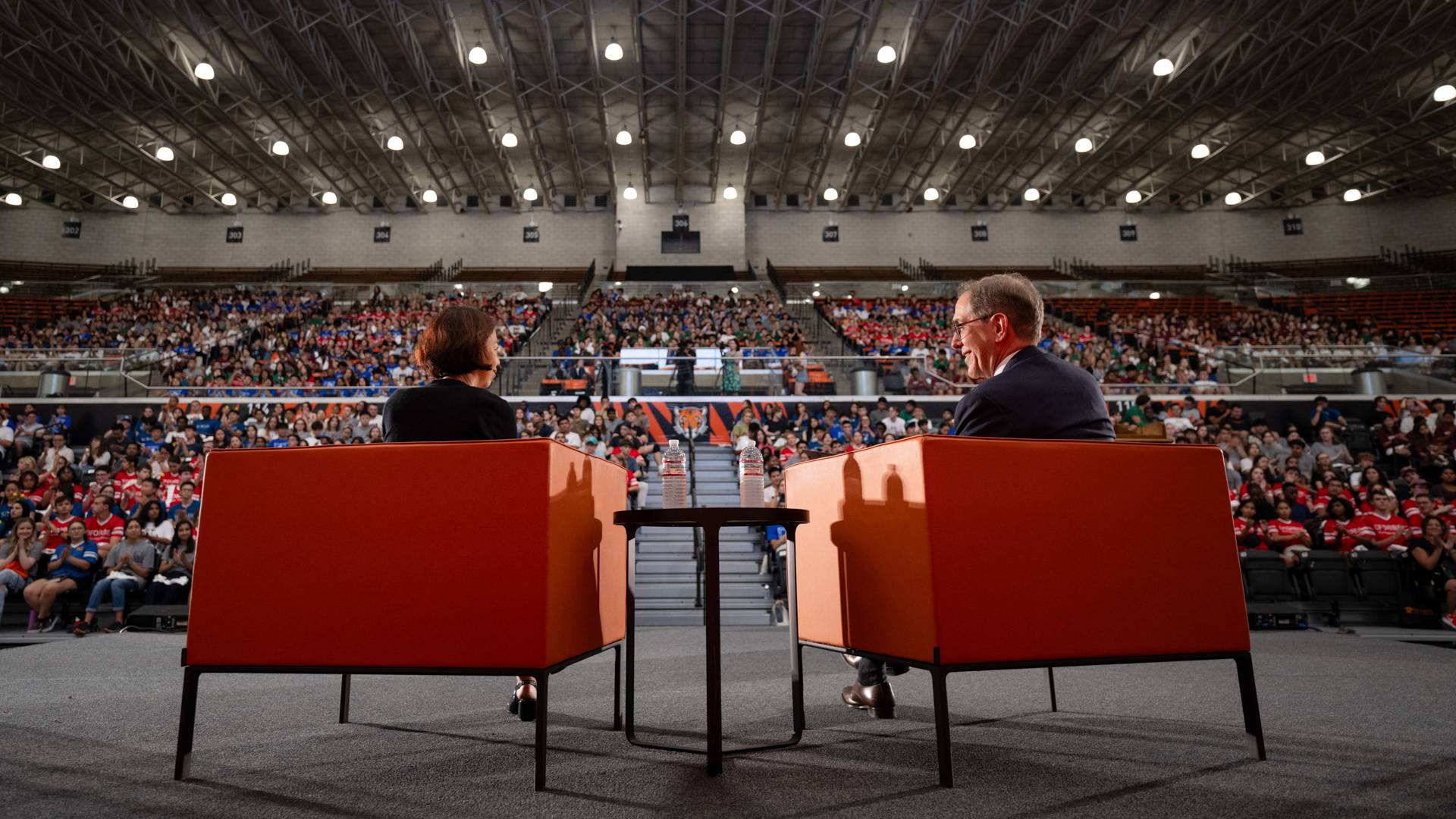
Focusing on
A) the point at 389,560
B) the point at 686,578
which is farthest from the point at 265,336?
the point at 389,560

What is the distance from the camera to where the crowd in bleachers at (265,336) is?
43.9 ft

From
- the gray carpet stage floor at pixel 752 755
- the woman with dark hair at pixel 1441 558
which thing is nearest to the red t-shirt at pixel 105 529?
the gray carpet stage floor at pixel 752 755

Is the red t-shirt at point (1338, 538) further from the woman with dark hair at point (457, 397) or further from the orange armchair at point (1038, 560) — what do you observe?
the woman with dark hair at point (457, 397)

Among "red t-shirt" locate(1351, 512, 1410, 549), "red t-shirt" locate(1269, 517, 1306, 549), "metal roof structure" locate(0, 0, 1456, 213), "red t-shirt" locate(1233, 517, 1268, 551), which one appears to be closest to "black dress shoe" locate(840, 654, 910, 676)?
"red t-shirt" locate(1233, 517, 1268, 551)

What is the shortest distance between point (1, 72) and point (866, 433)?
19.5 m

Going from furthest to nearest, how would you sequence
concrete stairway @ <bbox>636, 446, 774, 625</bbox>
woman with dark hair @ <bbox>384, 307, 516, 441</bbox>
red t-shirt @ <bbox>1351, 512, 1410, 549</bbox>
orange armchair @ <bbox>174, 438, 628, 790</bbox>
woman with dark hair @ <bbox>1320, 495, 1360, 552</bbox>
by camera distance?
concrete stairway @ <bbox>636, 446, 774, 625</bbox>, woman with dark hair @ <bbox>1320, 495, 1360, 552</bbox>, red t-shirt @ <bbox>1351, 512, 1410, 549</bbox>, woman with dark hair @ <bbox>384, 307, 516, 441</bbox>, orange armchair @ <bbox>174, 438, 628, 790</bbox>

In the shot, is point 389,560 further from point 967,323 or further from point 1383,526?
point 1383,526

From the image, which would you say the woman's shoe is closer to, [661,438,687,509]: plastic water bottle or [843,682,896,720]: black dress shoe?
[661,438,687,509]: plastic water bottle

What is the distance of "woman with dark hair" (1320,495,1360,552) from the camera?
705cm

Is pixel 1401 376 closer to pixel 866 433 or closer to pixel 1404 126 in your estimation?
pixel 866 433

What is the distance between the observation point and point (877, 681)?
2928 mm

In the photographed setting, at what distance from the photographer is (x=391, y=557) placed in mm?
2225

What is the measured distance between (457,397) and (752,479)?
1.06 meters

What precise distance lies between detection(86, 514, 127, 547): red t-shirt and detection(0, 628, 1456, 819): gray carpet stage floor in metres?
3.90
